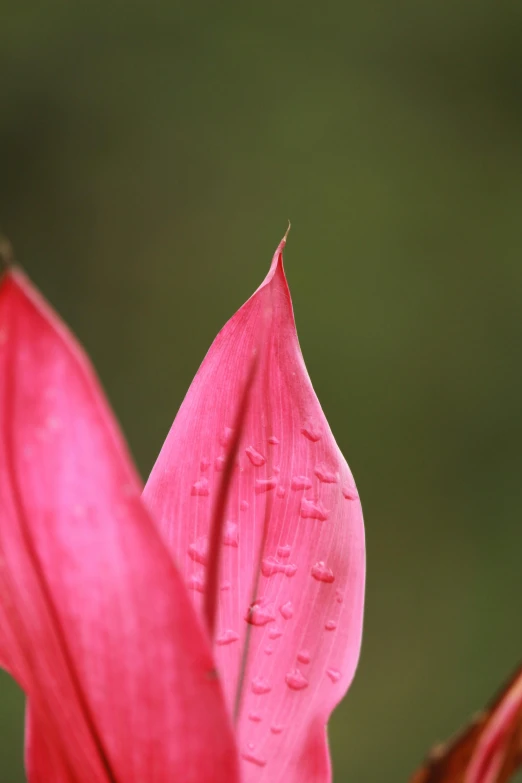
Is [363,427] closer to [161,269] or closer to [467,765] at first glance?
[161,269]

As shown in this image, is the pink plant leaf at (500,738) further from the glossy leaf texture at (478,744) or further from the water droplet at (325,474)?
the water droplet at (325,474)

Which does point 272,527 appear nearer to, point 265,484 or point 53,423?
point 265,484

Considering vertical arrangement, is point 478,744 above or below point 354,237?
below

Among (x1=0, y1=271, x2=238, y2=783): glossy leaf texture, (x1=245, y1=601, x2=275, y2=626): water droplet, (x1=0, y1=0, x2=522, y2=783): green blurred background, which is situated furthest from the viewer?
(x1=0, y1=0, x2=522, y2=783): green blurred background

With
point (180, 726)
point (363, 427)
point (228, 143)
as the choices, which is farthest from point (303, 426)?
point (228, 143)

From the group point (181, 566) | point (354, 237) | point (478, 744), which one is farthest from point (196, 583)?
point (354, 237)

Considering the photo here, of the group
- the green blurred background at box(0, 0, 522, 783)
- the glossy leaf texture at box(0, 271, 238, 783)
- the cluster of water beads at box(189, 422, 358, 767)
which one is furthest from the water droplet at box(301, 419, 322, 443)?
the green blurred background at box(0, 0, 522, 783)

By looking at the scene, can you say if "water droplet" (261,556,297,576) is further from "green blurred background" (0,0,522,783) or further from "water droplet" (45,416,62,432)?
"green blurred background" (0,0,522,783)
